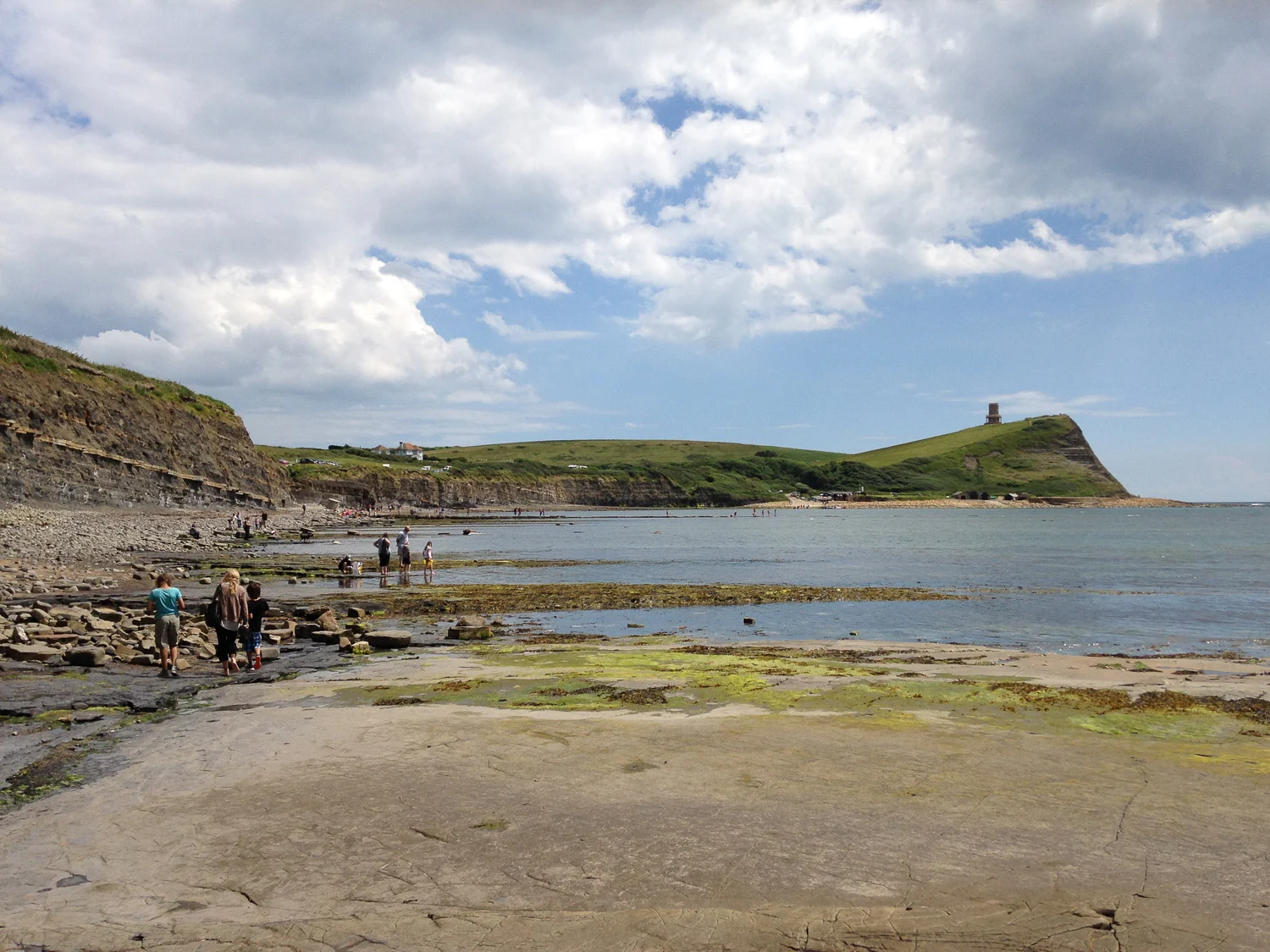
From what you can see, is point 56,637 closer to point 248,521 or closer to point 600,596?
point 600,596

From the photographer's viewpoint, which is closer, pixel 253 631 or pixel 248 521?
pixel 253 631

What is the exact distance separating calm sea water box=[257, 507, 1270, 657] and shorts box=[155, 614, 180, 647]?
11.6m

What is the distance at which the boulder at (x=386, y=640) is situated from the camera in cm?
2166

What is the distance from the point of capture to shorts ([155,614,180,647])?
17.5m

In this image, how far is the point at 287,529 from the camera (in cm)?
8219

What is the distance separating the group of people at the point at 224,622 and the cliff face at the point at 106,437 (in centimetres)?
5461

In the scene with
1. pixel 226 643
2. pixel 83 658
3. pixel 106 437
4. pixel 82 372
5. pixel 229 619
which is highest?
pixel 82 372

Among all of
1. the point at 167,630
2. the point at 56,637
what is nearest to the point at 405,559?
the point at 56,637

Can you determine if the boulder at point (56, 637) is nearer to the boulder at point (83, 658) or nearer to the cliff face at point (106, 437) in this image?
the boulder at point (83, 658)

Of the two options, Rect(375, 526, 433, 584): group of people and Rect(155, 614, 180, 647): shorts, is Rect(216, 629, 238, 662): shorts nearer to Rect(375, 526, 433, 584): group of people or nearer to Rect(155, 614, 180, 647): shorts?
Rect(155, 614, 180, 647): shorts

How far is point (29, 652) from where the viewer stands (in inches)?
674

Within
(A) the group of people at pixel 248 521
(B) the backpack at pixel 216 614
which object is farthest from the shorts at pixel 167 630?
(A) the group of people at pixel 248 521

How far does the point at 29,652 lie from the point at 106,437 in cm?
6621

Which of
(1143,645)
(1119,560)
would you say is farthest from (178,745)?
(1119,560)
